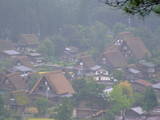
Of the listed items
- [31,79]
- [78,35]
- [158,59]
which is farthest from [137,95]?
[78,35]

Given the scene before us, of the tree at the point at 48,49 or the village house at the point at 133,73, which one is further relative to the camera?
the tree at the point at 48,49

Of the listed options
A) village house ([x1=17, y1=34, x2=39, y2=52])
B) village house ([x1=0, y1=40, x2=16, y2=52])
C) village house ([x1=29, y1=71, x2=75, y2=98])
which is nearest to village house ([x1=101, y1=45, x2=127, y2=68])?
village house ([x1=17, y1=34, x2=39, y2=52])

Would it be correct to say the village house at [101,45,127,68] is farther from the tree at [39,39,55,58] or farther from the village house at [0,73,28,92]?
the village house at [0,73,28,92]

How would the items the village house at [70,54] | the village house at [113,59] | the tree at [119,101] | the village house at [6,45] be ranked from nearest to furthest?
the tree at [119,101] → the village house at [113,59] → the village house at [70,54] → the village house at [6,45]

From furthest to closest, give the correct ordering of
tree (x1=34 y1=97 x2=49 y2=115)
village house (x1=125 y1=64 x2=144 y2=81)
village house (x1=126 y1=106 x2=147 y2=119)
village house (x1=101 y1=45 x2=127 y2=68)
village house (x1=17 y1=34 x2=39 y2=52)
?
village house (x1=17 y1=34 x2=39 y2=52)
village house (x1=101 y1=45 x2=127 y2=68)
village house (x1=125 y1=64 x2=144 y2=81)
village house (x1=126 y1=106 x2=147 y2=119)
tree (x1=34 y1=97 x2=49 y2=115)

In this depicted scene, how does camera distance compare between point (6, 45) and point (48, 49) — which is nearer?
point (48, 49)

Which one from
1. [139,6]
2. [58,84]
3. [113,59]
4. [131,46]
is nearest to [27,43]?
[113,59]

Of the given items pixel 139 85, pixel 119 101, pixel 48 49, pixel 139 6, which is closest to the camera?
pixel 139 6

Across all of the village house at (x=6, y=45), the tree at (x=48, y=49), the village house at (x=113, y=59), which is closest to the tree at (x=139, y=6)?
the village house at (x=113, y=59)

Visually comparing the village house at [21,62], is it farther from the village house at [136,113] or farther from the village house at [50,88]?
the village house at [136,113]

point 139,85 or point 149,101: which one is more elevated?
point 149,101

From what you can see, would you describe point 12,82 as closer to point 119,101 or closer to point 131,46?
point 119,101

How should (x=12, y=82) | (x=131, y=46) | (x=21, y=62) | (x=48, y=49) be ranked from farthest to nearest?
1. (x=131, y=46)
2. (x=48, y=49)
3. (x=21, y=62)
4. (x=12, y=82)

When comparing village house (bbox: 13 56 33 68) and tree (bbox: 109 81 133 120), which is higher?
village house (bbox: 13 56 33 68)
